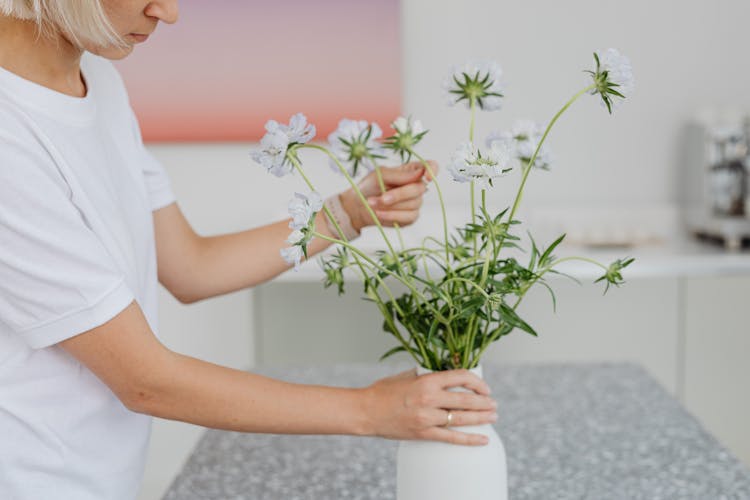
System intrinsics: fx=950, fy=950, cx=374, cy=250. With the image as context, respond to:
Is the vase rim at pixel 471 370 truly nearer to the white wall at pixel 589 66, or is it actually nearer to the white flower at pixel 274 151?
the white flower at pixel 274 151

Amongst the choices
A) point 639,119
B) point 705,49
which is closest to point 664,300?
point 639,119

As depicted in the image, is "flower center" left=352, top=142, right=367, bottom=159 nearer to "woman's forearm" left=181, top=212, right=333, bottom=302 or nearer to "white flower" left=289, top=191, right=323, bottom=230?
"white flower" left=289, top=191, right=323, bottom=230

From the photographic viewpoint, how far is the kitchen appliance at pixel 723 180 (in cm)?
291

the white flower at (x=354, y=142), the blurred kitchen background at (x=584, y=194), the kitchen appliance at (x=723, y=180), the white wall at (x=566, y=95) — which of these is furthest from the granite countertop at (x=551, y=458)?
the white wall at (x=566, y=95)

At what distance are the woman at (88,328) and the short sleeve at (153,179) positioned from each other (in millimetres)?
120

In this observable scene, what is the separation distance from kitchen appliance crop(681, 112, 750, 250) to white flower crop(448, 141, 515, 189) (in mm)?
2179

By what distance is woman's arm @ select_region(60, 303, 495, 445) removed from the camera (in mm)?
1030

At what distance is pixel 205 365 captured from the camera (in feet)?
3.64

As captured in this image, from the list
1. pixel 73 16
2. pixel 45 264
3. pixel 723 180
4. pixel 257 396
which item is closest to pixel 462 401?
pixel 257 396

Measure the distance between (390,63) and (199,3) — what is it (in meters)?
0.67

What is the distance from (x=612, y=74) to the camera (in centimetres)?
95

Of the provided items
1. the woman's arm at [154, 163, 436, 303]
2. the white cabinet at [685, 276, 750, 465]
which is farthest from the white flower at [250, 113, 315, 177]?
the white cabinet at [685, 276, 750, 465]

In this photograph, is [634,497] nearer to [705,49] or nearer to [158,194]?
[158,194]

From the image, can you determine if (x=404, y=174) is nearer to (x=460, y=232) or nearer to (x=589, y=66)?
(x=460, y=232)
